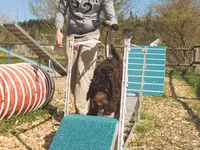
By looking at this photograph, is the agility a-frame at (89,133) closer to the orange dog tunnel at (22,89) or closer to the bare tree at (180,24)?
the orange dog tunnel at (22,89)

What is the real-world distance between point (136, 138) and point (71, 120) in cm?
146

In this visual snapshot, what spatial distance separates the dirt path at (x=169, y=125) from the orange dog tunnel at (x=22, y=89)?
63.4 inches

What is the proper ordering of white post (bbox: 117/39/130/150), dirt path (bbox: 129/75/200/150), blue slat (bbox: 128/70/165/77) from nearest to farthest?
white post (bbox: 117/39/130/150)
dirt path (bbox: 129/75/200/150)
blue slat (bbox: 128/70/165/77)

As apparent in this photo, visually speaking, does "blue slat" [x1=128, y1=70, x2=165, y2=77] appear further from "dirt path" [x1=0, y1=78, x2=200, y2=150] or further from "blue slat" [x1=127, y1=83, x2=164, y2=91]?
"dirt path" [x1=0, y1=78, x2=200, y2=150]

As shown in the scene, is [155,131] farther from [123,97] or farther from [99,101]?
[123,97]

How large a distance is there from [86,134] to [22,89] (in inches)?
81.8

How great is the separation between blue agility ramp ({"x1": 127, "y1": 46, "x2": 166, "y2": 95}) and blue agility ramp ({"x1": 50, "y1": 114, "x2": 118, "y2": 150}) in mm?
4512

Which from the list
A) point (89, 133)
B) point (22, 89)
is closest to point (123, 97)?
point (89, 133)

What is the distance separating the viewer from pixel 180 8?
12.9m

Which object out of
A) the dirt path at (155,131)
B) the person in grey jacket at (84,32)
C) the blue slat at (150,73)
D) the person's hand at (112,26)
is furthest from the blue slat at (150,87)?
the person's hand at (112,26)

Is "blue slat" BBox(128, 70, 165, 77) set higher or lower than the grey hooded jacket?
lower

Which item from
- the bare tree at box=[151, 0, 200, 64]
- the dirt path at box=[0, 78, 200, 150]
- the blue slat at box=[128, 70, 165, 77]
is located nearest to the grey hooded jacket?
the dirt path at box=[0, 78, 200, 150]

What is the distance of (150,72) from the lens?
7664 mm

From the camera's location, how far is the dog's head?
3254mm
